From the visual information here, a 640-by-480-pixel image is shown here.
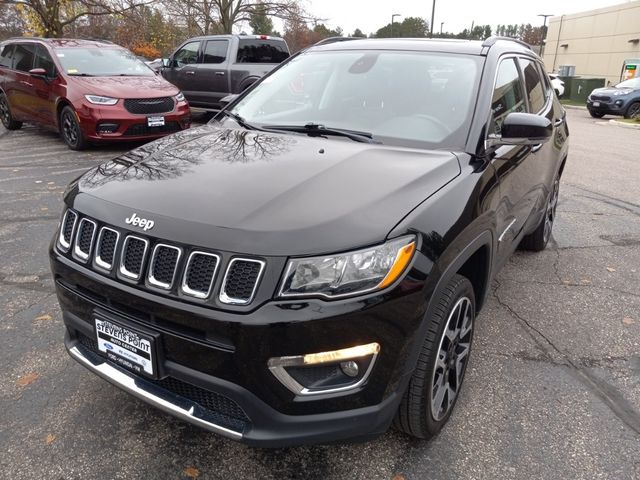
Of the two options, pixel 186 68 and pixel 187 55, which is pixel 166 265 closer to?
pixel 186 68

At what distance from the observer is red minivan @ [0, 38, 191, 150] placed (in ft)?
26.6

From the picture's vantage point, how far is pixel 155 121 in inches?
330

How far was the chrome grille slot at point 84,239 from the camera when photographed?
217 centimetres

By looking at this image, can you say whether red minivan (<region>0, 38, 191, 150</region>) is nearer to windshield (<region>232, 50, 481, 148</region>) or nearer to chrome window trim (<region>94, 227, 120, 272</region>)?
windshield (<region>232, 50, 481, 148</region>)

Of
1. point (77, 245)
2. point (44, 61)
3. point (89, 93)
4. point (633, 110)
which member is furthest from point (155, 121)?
point (633, 110)

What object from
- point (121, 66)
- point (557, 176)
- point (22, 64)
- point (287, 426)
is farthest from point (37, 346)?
point (22, 64)

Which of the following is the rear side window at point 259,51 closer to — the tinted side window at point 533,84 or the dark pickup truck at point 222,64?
the dark pickup truck at point 222,64

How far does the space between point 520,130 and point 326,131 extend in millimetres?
1020

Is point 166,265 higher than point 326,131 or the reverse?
the reverse

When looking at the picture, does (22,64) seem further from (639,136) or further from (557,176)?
(639,136)

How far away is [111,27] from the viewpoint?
28.0 meters

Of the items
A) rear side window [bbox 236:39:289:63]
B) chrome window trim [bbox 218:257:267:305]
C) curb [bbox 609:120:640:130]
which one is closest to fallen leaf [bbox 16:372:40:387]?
chrome window trim [bbox 218:257:267:305]

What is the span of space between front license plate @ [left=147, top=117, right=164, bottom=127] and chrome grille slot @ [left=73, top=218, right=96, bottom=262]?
6.54 m

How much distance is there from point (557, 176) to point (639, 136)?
11544 millimetres
